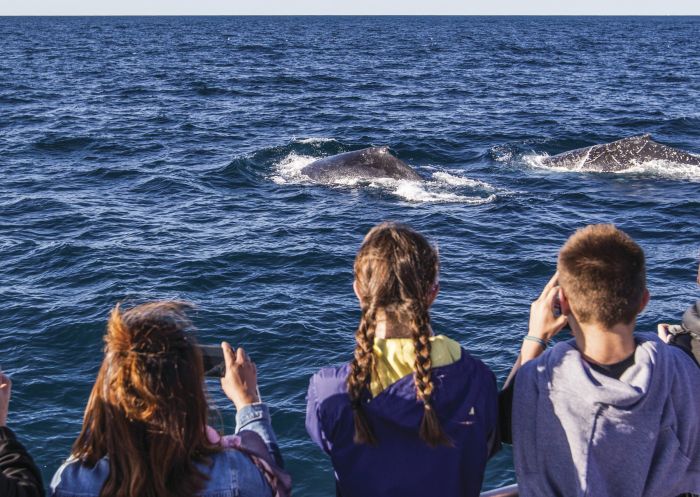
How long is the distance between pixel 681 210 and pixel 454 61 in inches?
1958

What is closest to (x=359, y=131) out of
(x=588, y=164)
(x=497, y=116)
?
(x=497, y=116)

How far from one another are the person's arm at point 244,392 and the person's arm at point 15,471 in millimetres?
795

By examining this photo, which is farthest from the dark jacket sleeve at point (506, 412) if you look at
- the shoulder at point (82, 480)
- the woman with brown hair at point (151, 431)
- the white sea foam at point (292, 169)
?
the white sea foam at point (292, 169)

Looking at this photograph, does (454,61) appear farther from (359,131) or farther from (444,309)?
(444,309)

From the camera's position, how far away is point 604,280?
3.71 meters

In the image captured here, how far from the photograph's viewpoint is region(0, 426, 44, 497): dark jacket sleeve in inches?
126

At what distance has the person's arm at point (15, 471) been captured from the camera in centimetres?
320

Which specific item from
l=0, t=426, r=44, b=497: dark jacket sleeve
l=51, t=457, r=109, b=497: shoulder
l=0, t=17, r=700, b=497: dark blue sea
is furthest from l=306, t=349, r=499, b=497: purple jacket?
l=0, t=17, r=700, b=497: dark blue sea

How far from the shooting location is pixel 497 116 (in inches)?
1435

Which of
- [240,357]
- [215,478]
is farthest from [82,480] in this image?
[240,357]

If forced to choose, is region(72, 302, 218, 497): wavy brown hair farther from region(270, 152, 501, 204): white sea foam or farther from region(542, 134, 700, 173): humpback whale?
region(542, 134, 700, 173): humpback whale

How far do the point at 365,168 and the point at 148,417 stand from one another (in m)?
19.5

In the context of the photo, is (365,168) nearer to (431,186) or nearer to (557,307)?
(431,186)

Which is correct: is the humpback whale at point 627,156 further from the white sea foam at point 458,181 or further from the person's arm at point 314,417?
the person's arm at point 314,417
